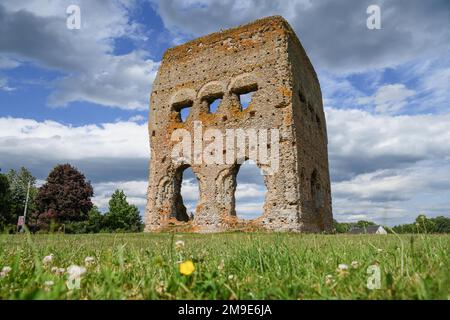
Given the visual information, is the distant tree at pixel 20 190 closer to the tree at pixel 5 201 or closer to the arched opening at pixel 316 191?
the tree at pixel 5 201

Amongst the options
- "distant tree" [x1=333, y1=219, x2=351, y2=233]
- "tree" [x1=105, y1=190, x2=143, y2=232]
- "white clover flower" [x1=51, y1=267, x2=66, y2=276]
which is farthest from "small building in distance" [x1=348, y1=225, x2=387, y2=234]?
"tree" [x1=105, y1=190, x2=143, y2=232]

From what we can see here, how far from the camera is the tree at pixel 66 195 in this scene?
3139 cm

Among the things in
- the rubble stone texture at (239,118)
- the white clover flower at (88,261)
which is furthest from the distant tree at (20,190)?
the white clover flower at (88,261)

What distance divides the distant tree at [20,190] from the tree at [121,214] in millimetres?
7144

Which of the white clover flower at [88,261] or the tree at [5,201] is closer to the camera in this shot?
the white clover flower at [88,261]

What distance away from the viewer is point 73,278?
1.75 metres

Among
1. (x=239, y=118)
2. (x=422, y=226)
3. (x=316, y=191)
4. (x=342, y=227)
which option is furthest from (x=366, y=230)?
(x=316, y=191)

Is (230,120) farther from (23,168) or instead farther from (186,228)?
(23,168)

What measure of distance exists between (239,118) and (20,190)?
34204 millimetres

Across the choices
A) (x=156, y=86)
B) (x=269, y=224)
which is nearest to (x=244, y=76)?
(x=156, y=86)

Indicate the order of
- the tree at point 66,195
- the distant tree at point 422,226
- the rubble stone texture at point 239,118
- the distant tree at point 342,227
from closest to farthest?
1. the distant tree at point 422,226
2. the distant tree at point 342,227
3. the rubble stone texture at point 239,118
4. the tree at point 66,195

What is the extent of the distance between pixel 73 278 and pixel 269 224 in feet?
41.5

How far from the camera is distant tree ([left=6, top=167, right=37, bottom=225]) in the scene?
3425cm

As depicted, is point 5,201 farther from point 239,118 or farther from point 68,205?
point 239,118
